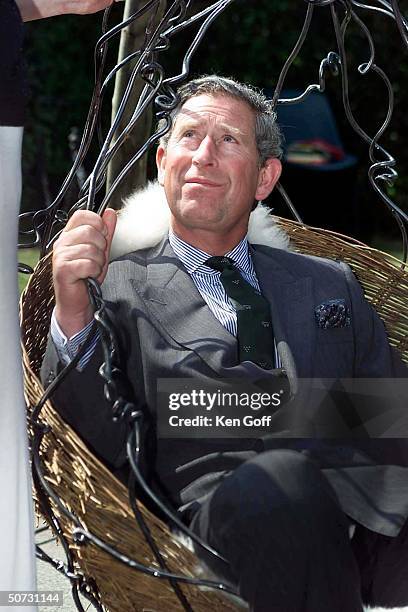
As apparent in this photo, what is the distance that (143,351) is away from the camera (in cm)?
221

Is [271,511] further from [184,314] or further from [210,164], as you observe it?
[210,164]

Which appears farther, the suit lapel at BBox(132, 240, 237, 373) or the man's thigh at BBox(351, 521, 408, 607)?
the suit lapel at BBox(132, 240, 237, 373)

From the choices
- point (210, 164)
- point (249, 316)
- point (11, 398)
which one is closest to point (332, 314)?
point (249, 316)

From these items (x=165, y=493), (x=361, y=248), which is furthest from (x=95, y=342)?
(x=361, y=248)

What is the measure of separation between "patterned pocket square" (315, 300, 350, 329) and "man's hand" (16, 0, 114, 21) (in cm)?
85

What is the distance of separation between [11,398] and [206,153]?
2.84ft

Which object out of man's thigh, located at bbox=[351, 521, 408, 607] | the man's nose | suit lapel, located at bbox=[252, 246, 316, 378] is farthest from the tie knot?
man's thigh, located at bbox=[351, 521, 408, 607]

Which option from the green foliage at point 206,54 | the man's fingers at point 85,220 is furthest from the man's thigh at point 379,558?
the green foliage at point 206,54

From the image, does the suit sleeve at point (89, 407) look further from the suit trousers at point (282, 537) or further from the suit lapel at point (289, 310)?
the suit lapel at point (289, 310)

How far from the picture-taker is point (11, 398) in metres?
1.77

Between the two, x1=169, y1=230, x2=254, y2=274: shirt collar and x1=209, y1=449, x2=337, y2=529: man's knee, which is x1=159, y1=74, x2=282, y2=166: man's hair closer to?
x1=169, y1=230, x2=254, y2=274: shirt collar

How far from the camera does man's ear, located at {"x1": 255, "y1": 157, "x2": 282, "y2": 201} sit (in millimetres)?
2598

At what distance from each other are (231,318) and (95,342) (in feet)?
1.37

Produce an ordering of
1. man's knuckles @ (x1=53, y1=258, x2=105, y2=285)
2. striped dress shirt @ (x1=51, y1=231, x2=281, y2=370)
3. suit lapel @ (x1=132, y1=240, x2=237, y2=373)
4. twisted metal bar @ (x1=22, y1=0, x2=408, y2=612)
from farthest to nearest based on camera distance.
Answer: striped dress shirt @ (x1=51, y1=231, x2=281, y2=370) → suit lapel @ (x1=132, y1=240, x2=237, y2=373) → man's knuckles @ (x1=53, y1=258, x2=105, y2=285) → twisted metal bar @ (x1=22, y1=0, x2=408, y2=612)
